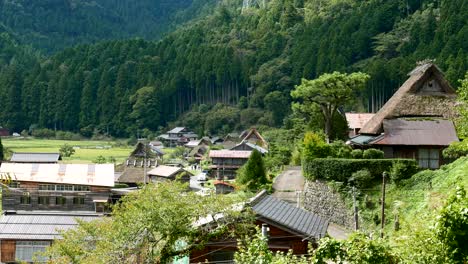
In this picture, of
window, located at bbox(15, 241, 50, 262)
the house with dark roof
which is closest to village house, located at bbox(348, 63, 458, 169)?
the house with dark roof

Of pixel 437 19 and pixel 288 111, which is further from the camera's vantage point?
pixel 288 111

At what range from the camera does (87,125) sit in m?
98.2

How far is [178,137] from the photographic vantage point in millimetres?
82062

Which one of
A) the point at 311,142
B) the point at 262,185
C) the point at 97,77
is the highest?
the point at 97,77

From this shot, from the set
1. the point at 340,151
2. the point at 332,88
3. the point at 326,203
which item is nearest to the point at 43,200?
the point at 326,203

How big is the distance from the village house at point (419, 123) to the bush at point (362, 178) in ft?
9.36

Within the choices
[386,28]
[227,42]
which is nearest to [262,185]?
[386,28]

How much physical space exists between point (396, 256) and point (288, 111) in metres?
69.0

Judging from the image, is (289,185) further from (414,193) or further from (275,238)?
(275,238)

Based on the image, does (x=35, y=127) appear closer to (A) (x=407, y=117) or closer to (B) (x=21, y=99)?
(B) (x=21, y=99)

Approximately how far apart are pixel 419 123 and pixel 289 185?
277 inches

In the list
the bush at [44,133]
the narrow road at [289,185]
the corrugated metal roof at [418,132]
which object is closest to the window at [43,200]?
the narrow road at [289,185]

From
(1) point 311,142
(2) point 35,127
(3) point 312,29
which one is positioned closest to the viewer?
(1) point 311,142

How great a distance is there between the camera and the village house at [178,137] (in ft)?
266
